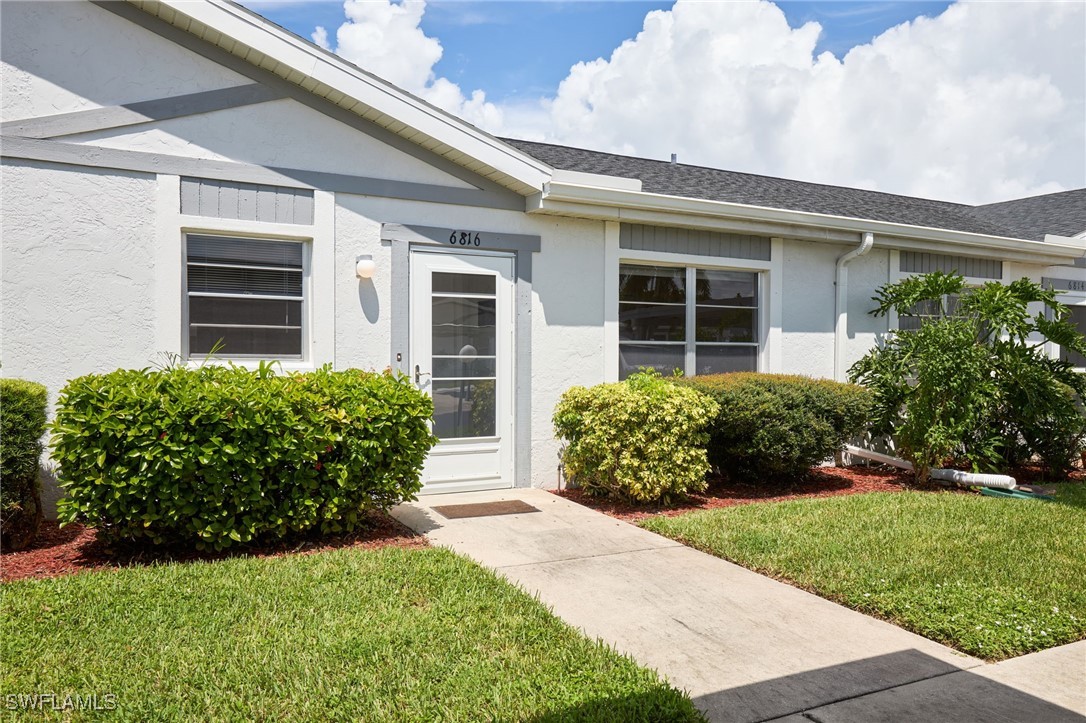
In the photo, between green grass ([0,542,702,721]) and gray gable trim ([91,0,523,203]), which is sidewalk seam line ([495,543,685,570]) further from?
gray gable trim ([91,0,523,203])

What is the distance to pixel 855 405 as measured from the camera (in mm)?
7695

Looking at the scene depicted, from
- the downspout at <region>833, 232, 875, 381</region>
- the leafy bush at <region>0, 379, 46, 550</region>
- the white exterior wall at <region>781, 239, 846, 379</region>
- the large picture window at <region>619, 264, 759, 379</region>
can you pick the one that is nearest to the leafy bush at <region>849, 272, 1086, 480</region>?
the downspout at <region>833, 232, 875, 381</region>

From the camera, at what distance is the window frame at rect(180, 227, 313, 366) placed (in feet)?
20.1

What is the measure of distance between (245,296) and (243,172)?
1.10 meters

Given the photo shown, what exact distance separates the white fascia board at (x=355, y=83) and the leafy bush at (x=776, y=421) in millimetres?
3001

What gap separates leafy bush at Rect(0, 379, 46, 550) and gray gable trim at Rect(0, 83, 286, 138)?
2046 mm

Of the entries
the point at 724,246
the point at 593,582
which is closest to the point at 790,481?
the point at 724,246

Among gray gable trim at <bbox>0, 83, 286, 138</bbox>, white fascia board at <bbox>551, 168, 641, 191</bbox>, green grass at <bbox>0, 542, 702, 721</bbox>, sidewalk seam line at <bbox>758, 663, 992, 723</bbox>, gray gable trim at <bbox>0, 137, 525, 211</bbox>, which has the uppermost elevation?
gray gable trim at <bbox>0, 83, 286, 138</bbox>

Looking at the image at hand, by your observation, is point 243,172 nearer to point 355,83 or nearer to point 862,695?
point 355,83

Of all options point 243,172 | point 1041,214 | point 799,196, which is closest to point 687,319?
point 799,196

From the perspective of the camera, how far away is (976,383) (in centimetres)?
760

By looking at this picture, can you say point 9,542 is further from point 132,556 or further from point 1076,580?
point 1076,580

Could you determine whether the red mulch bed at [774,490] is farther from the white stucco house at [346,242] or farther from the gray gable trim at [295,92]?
the gray gable trim at [295,92]

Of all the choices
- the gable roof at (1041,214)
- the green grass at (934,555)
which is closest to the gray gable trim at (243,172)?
the green grass at (934,555)
